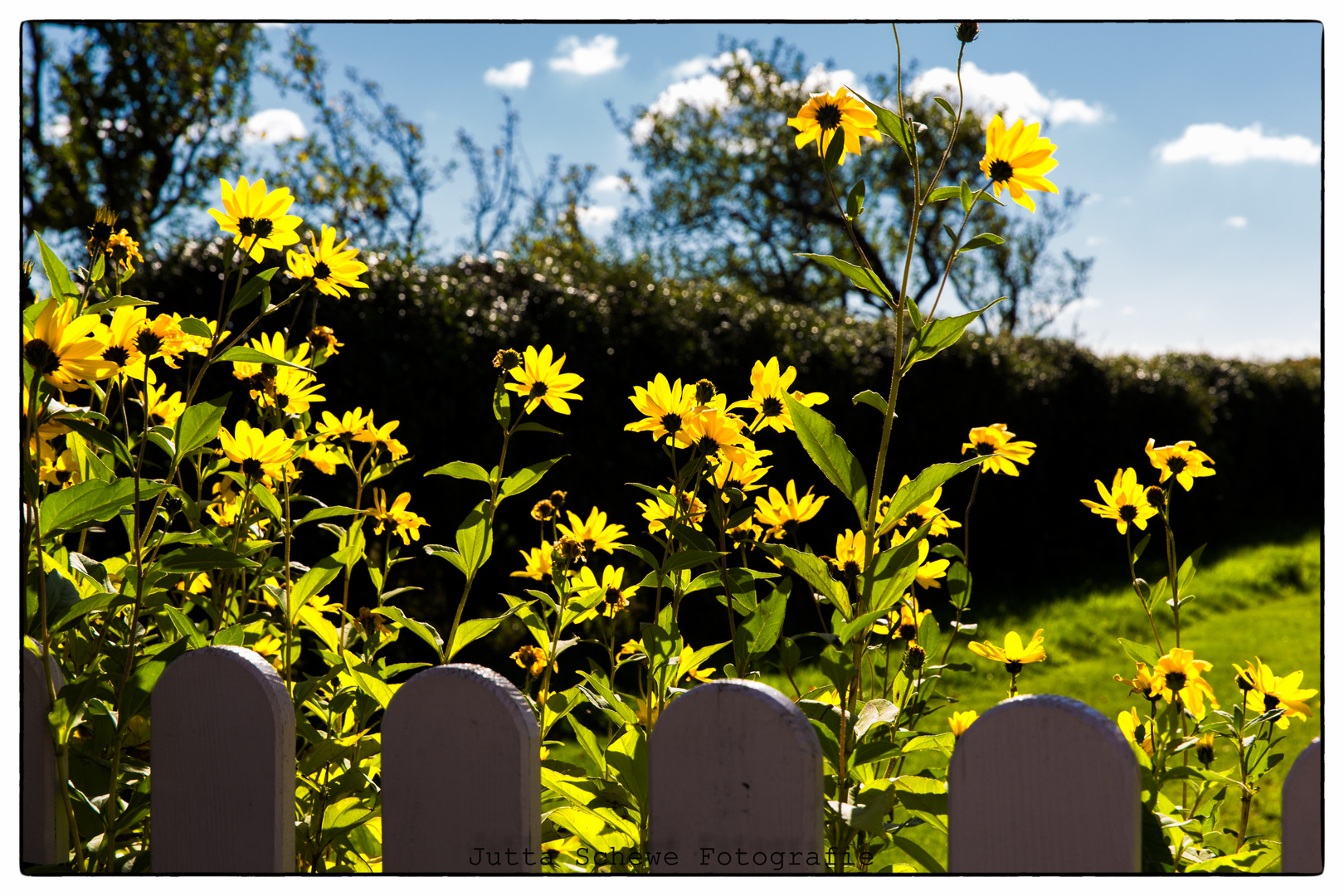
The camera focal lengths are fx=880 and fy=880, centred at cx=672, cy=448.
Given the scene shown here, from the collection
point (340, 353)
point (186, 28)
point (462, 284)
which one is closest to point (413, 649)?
point (340, 353)

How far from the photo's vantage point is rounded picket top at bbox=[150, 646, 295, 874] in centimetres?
97

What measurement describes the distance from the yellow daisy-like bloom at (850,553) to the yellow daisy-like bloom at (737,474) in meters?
0.15

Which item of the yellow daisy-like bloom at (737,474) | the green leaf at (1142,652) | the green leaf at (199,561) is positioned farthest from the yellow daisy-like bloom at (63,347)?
the green leaf at (1142,652)

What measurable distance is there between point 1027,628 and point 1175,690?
322cm

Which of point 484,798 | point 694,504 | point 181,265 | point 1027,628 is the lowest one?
point 1027,628

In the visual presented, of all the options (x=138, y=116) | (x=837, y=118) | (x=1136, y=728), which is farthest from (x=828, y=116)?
(x=138, y=116)

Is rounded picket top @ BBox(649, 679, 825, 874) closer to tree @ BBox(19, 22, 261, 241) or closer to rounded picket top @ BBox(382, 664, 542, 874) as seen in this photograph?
rounded picket top @ BBox(382, 664, 542, 874)

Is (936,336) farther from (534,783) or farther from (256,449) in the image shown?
(256,449)

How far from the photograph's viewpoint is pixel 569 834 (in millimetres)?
1299

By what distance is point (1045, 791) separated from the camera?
84cm

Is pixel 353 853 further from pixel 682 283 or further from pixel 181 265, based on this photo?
pixel 682 283

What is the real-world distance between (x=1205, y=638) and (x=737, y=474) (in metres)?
3.99

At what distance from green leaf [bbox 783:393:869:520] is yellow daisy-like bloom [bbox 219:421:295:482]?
27.7 inches

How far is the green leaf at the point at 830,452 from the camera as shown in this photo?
96 centimetres
